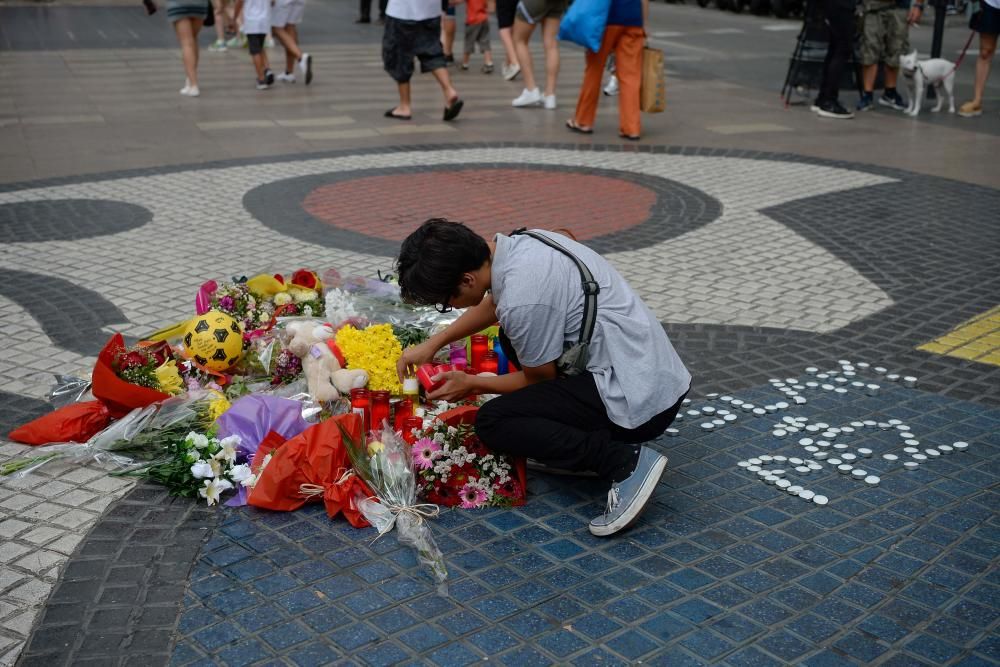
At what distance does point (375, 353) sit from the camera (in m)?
4.35

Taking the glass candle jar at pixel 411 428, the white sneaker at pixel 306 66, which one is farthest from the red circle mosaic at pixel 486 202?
the white sneaker at pixel 306 66

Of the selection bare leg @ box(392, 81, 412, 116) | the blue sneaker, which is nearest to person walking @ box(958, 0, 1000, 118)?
the blue sneaker

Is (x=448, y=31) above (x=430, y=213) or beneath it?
above

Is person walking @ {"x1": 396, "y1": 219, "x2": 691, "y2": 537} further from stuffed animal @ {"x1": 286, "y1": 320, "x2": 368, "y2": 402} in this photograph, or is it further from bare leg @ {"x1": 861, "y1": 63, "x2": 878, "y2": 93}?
bare leg @ {"x1": 861, "y1": 63, "x2": 878, "y2": 93}

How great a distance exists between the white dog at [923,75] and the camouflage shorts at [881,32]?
0.61 feet

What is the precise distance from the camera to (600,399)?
3744 millimetres

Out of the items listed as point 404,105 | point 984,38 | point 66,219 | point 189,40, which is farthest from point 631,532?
point 189,40

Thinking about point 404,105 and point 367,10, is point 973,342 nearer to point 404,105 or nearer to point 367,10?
point 404,105

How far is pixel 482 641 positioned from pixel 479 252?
4.18ft

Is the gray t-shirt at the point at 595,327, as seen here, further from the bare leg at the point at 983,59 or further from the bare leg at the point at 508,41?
the bare leg at the point at 508,41

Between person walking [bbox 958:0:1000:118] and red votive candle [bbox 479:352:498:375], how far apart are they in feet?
28.4

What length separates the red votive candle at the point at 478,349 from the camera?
14.8 feet

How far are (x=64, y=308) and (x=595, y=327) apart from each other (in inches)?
136

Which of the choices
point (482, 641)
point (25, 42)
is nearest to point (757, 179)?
point (482, 641)
